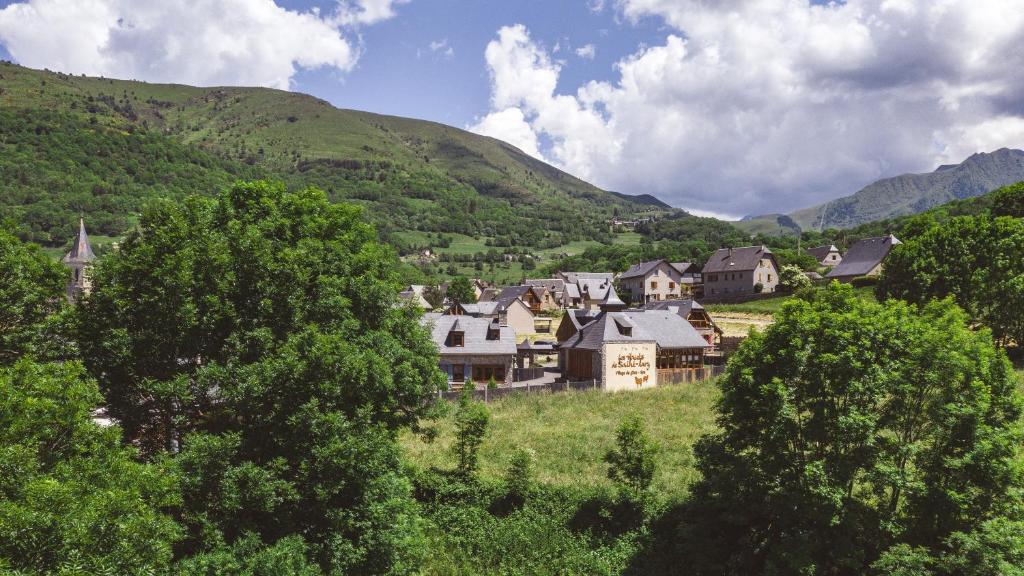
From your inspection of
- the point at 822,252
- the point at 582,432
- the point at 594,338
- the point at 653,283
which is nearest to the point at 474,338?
the point at 594,338

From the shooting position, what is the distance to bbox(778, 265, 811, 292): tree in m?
84.2

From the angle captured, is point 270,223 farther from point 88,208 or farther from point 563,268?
point 88,208

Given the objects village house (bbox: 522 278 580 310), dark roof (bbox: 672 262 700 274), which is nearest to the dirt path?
village house (bbox: 522 278 580 310)

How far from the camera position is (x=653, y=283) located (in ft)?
342

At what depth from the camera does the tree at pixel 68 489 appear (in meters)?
10.6

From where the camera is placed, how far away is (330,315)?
18.7 metres

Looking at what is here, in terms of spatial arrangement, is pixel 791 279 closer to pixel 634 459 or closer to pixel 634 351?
pixel 634 351

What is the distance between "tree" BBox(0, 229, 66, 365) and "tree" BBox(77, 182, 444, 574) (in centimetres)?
321

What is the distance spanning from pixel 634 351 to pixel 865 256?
57.0 meters

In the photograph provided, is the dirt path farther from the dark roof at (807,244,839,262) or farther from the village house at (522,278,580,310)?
the dark roof at (807,244,839,262)

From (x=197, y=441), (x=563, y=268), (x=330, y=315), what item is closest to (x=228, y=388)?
(x=197, y=441)

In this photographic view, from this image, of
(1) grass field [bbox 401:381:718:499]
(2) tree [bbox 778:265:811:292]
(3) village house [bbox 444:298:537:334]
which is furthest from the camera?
(2) tree [bbox 778:265:811:292]

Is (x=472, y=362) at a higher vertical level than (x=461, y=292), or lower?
lower

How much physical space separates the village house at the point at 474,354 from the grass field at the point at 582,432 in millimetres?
9843
